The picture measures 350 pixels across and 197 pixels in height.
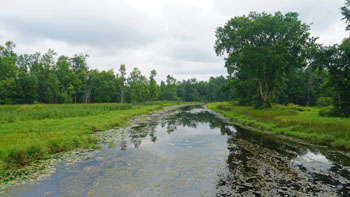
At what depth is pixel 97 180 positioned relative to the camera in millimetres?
7555

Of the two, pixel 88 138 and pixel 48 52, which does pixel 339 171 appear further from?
pixel 48 52

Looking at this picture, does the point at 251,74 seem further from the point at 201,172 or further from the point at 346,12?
the point at 201,172

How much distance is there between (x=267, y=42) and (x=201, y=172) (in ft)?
87.3

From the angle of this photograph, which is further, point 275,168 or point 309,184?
point 275,168

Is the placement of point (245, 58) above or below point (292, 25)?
below

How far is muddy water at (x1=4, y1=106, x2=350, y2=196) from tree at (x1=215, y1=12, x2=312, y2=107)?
18268mm

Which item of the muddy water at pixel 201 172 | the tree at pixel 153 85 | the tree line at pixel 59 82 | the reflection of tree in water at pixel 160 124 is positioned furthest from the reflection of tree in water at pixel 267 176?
the tree at pixel 153 85

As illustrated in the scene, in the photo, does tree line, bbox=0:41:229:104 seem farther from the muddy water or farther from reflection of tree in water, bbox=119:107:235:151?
the muddy water

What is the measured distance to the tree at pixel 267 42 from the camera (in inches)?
1018

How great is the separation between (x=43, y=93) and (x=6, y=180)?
68.7 m

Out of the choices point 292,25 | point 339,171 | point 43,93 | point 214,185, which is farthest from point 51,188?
point 43,93

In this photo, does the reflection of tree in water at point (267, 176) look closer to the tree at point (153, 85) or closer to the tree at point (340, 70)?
the tree at point (340, 70)

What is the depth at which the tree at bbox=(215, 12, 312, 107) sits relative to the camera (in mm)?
25859

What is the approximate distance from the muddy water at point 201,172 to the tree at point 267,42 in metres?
18.3
